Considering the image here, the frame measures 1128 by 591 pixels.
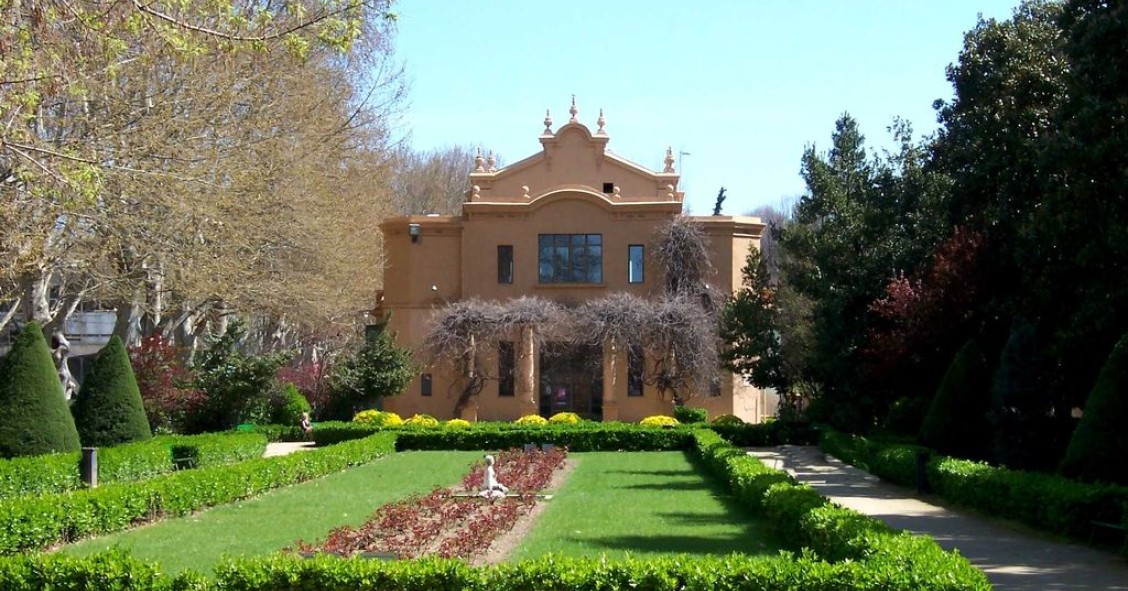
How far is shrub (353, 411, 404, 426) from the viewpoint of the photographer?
38.0m

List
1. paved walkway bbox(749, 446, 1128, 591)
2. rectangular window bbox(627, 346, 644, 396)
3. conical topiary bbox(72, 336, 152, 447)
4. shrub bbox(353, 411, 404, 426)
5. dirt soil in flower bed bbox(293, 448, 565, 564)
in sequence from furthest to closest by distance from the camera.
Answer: rectangular window bbox(627, 346, 644, 396) < shrub bbox(353, 411, 404, 426) < conical topiary bbox(72, 336, 152, 447) < dirt soil in flower bed bbox(293, 448, 565, 564) < paved walkway bbox(749, 446, 1128, 591)

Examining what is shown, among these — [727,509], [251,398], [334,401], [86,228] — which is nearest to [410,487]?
[727,509]

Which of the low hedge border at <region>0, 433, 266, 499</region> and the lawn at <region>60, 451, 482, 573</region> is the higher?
the low hedge border at <region>0, 433, 266, 499</region>

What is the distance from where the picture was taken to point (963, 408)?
2483 cm

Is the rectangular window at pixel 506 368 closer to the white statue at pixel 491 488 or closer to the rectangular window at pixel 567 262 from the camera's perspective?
the rectangular window at pixel 567 262

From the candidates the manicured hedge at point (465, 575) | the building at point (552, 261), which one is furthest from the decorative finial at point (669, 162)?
the manicured hedge at point (465, 575)

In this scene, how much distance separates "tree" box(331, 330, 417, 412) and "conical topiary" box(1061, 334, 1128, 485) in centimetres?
2631

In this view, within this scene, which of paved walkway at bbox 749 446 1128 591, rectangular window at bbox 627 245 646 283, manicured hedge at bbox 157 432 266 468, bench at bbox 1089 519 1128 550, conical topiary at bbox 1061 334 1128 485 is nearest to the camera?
paved walkway at bbox 749 446 1128 591

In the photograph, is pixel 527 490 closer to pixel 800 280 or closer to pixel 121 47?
pixel 121 47

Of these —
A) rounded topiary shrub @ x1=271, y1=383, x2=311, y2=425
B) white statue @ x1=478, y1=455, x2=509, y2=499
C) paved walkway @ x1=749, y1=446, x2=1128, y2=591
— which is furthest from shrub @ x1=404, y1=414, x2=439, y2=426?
white statue @ x1=478, y1=455, x2=509, y2=499

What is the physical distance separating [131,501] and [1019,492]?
39.2ft

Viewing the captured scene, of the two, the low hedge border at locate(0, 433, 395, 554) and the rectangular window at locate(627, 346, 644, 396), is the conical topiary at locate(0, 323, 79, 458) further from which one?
the rectangular window at locate(627, 346, 644, 396)

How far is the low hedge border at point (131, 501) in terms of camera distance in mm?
14781

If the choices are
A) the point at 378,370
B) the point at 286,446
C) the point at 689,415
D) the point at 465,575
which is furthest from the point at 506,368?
the point at 465,575
